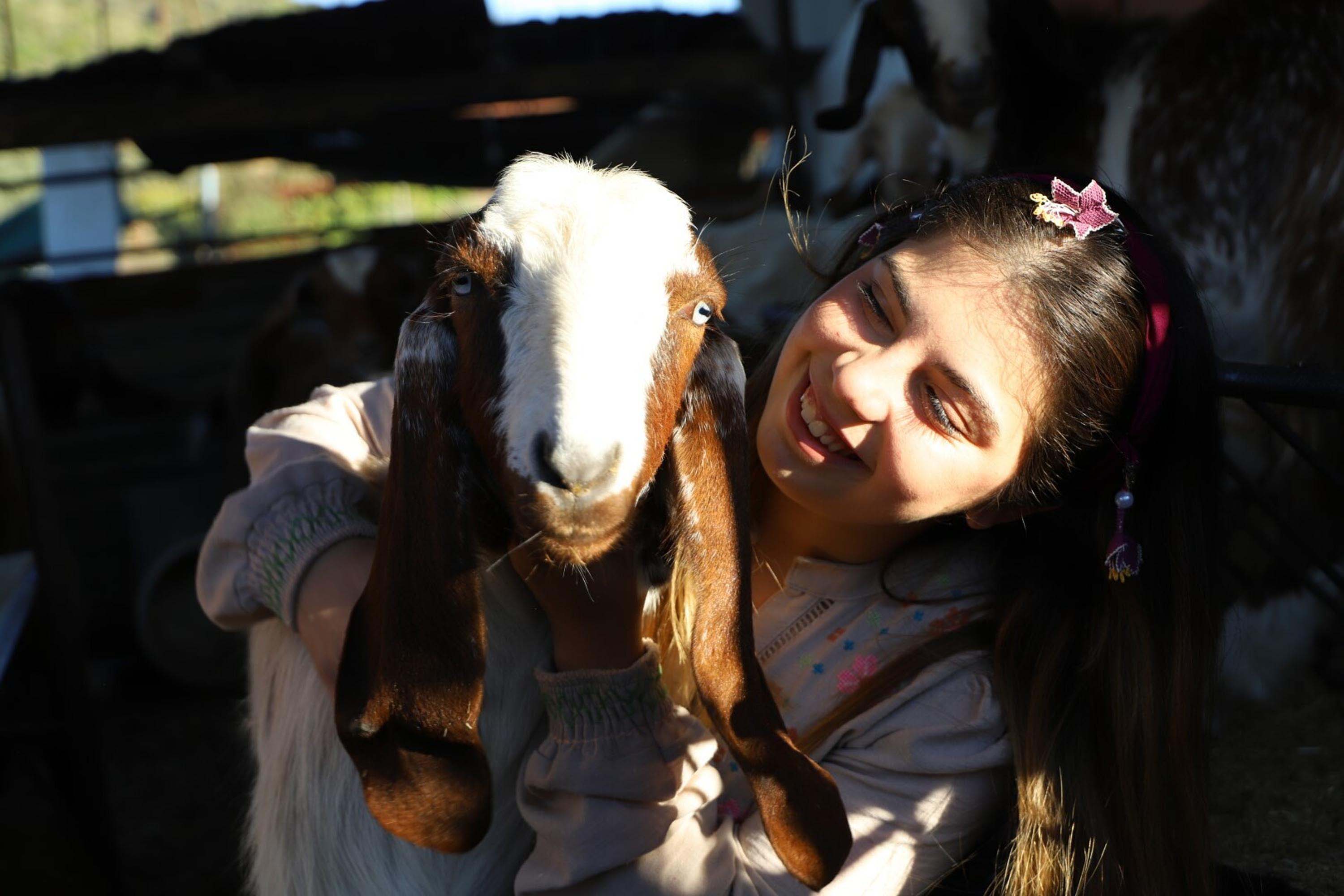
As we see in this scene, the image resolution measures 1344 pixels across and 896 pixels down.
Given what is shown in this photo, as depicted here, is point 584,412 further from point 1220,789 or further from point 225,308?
point 225,308

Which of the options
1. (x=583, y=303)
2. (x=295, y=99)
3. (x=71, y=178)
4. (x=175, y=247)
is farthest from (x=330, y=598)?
(x=71, y=178)

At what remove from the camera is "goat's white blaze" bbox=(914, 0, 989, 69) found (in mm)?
3008

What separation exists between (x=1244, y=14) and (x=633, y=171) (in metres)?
1.94

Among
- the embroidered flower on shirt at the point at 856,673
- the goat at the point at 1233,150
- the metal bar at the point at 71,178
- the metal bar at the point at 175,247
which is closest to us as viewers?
the embroidered flower on shirt at the point at 856,673

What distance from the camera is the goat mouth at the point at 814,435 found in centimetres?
129

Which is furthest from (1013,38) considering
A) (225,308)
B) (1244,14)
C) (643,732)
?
(225,308)

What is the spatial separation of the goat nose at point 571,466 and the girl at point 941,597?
0.25m

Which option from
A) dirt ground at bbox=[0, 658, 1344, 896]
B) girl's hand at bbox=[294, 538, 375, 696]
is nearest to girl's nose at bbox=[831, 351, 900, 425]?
girl's hand at bbox=[294, 538, 375, 696]

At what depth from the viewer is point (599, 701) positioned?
1.20m

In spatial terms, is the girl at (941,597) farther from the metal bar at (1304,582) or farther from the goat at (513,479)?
the metal bar at (1304,582)

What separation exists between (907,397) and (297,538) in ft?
2.42

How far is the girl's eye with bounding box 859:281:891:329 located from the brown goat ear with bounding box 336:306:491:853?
512 mm

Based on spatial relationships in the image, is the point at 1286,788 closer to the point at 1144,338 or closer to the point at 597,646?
the point at 1144,338

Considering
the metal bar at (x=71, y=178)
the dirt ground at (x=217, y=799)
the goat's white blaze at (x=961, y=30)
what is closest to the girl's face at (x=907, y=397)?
the dirt ground at (x=217, y=799)
